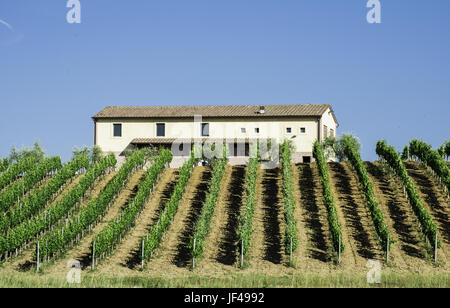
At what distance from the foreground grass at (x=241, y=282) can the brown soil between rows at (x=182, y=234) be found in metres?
3.26

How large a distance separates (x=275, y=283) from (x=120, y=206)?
1774 cm

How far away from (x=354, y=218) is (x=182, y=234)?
1081cm

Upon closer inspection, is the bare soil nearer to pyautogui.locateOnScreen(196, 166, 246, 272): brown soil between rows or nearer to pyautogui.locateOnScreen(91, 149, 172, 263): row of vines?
pyautogui.locateOnScreen(196, 166, 246, 272): brown soil between rows

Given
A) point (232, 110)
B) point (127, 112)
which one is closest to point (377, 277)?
point (232, 110)

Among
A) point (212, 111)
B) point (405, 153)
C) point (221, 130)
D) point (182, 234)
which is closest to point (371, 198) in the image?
point (182, 234)

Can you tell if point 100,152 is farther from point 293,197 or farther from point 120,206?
point 293,197

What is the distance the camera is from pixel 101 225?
1533 inches

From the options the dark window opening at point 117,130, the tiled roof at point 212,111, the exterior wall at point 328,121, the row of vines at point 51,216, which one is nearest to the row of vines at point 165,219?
the row of vines at point 51,216

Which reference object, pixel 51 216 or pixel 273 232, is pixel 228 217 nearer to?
pixel 273 232

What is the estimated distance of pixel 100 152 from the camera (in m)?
Result: 61.7

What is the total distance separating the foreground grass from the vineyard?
3.02 metres

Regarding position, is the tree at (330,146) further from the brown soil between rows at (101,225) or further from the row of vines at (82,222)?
the row of vines at (82,222)

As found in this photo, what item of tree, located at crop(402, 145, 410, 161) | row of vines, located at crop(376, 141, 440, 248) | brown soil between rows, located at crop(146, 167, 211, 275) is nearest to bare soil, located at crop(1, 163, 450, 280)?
brown soil between rows, located at crop(146, 167, 211, 275)

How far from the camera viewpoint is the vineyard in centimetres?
A: 3300
